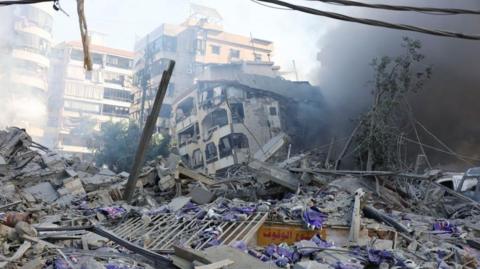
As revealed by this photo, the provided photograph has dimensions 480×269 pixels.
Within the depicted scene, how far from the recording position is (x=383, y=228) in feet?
27.5

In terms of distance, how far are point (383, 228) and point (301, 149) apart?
810 inches

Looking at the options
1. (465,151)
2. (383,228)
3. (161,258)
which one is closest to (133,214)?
(161,258)

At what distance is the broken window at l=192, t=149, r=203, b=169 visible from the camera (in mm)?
33216

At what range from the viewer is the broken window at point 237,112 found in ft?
102

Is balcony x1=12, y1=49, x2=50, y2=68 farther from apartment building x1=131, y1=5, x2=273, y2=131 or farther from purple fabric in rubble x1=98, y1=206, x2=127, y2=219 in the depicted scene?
purple fabric in rubble x1=98, y1=206, x2=127, y2=219

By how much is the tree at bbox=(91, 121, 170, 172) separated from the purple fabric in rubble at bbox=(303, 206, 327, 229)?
21.1 metres

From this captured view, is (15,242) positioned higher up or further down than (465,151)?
further down

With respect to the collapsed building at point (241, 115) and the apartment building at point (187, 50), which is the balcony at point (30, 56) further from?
the collapsed building at point (241, 115)

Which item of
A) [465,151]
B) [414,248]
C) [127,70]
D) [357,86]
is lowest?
[414,248]

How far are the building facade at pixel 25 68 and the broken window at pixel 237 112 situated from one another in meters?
26.1

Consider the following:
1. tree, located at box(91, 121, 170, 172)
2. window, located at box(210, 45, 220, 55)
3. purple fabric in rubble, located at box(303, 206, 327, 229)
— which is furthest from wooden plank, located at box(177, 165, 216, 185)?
window, located at box(210, 45, 220, 55)

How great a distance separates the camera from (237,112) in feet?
103

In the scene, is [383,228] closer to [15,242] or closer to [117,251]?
[117,251]

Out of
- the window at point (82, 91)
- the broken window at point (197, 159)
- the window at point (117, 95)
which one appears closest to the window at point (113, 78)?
the window at point (117, 95)
